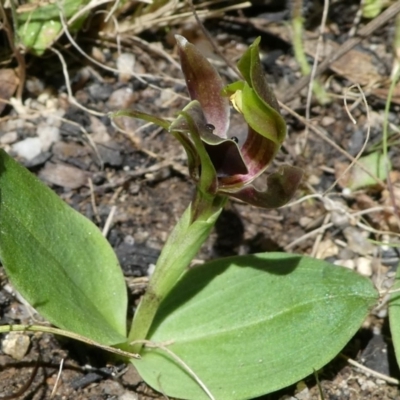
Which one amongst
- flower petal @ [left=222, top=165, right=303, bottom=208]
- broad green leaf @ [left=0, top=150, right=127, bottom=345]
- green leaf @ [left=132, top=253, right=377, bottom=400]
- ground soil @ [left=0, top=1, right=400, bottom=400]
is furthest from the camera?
ground soil @ [left=0, top=1, right=400, bottom=400]

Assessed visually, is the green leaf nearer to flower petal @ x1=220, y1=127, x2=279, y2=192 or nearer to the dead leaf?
flower petal @ x1=220, y1=127, x2=279, y2=192

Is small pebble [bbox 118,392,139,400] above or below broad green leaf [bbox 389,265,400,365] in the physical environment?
below

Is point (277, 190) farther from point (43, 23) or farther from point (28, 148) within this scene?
point (43, 23)

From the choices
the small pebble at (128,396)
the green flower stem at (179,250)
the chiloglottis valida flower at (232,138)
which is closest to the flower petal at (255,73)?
the chiloglottis valida flower at (232,138)

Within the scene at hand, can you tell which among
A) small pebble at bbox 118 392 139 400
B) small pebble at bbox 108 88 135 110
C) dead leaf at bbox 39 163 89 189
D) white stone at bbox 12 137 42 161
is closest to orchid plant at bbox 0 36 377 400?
small pebble at bbox 118 392 139 400

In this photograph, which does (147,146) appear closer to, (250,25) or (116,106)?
(116,106)

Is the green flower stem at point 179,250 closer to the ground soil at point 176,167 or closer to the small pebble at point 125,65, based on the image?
the ground soil at point 176,167
